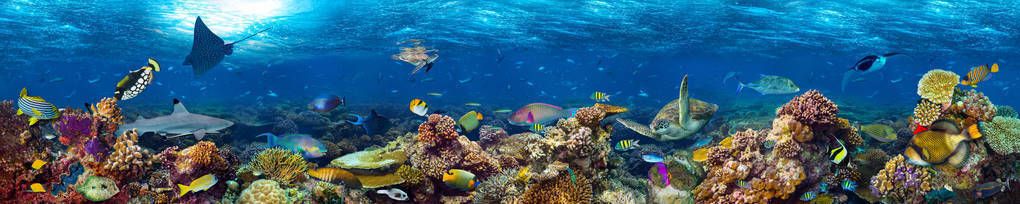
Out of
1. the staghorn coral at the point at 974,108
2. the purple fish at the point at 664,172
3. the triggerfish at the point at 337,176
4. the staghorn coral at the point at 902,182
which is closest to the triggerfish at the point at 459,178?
the triggerfish at the point at 337,176

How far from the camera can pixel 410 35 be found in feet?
93.9

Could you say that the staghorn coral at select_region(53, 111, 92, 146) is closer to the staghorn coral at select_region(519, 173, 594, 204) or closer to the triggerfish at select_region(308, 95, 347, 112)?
the triggerfish at select_region(308, 95, 347, 112)

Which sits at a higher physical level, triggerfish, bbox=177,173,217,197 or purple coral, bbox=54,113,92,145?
purple coral, bbox=54,113,92,145

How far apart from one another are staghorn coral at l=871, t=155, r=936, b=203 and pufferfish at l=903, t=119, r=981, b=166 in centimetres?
67

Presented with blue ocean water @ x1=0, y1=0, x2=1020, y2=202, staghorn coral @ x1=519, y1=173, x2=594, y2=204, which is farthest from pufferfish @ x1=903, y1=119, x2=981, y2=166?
blue ocean water @ x1=0, y1=0, x2=1020, y2=202

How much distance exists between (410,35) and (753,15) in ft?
60.8

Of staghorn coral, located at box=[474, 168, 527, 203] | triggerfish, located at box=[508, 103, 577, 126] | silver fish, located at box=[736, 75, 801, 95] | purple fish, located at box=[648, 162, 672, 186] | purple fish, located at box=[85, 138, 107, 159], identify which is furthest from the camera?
silver fish, located at box=[736, 75, 801, 95]

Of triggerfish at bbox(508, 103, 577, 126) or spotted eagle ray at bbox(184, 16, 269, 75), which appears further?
triggerfish at bbox(508, 103, 577, 126)

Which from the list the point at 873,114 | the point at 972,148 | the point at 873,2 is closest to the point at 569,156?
the point at 972,148

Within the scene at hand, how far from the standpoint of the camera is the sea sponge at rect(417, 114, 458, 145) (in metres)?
5.30

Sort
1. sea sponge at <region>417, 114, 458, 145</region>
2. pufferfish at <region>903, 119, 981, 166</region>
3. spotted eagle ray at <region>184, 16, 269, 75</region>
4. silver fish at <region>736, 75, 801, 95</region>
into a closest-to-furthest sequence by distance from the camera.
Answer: pufferfish at <region>903, 119, 981, 166</region>
sea sponge at <region>417, 114, 458, 145</region>
spotted eagle ray at <region>184, 16, 269, 75</region>
silver fish at <region>736, 75, 801, 95</region>

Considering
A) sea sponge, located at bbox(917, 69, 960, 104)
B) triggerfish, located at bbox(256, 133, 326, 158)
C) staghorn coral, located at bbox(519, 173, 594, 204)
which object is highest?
sea sponge, located at bbox(917, 69, 960, 104)

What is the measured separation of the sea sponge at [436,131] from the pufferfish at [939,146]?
175 inches

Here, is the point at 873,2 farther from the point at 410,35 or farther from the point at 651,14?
the point at 410,35
